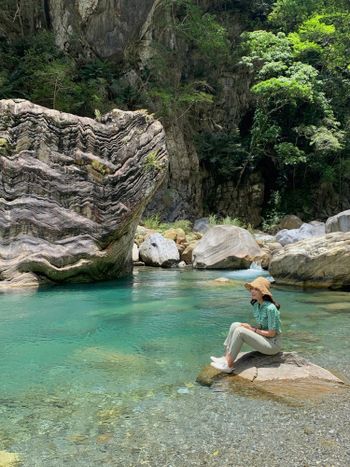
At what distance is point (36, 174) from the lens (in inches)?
504

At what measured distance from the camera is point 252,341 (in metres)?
5.21

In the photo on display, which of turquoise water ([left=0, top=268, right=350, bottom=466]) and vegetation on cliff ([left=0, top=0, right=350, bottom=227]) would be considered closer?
turquoise water ([left=0, top=268, right=350, bottom=466])

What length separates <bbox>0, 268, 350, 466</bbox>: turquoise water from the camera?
3.91m

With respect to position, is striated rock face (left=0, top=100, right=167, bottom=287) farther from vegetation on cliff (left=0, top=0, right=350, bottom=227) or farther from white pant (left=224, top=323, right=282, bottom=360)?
white pant (left=224, top=323, right=282, bottom=360)

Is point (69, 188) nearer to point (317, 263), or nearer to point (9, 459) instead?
point (317, 263)

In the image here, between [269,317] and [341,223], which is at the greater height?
[341,223]

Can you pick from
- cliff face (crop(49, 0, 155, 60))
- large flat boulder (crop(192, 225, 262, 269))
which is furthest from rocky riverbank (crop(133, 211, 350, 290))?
cliff face (crop(49, 0, 155, 60))

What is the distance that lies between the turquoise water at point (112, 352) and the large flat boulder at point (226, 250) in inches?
151

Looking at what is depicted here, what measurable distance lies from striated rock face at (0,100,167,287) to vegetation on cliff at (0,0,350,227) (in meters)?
7.82

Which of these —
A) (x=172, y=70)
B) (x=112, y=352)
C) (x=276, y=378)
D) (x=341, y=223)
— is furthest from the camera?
(x=172, y=70)

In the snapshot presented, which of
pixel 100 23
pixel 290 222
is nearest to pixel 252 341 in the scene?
A: pixel 290 222

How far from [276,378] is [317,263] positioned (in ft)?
23.4

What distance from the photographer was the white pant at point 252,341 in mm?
5211

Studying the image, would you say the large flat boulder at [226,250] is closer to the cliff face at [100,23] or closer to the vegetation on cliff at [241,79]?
the vegetation on cliff at [241,79]
